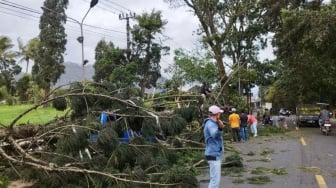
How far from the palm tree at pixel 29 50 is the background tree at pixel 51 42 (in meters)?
0.61

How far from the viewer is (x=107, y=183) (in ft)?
31.3

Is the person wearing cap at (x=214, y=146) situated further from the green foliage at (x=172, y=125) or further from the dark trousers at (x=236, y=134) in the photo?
the dark trousers at (x=236, y=134)

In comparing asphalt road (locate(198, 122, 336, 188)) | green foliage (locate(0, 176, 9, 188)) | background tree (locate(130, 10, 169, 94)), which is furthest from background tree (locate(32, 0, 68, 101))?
green foliage (locate(0, 176, 9, 188))

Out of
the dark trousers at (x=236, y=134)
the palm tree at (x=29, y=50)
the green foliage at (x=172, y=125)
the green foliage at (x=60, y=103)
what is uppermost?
the palm tree at (x=29, y=50)

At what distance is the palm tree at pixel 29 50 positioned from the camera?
184ft

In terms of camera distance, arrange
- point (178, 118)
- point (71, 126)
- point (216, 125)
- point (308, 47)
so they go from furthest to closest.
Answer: point (308, 47) → point (178, 118) → point (71, 126) → point (216, 125)

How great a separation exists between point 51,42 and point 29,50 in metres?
3.01

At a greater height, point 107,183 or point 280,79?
point 280,79

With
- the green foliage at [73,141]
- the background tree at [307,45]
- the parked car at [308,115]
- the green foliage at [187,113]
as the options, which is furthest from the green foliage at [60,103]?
→ the parked car at [308,115]

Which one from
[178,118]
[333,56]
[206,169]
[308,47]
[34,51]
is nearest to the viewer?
[178,118]

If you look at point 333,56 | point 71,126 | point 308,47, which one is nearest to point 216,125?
point 71,126

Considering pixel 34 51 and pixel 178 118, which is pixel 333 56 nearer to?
pixel 178 118

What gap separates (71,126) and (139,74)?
1431 inches

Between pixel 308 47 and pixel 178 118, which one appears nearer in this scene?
pixel 178 118
